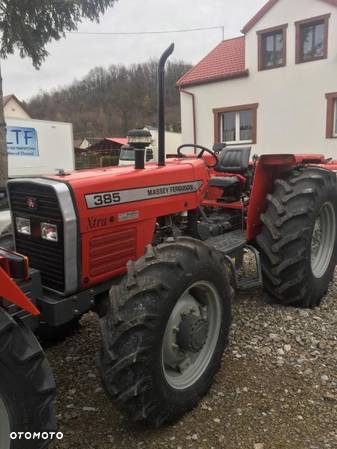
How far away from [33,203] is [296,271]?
2.23m

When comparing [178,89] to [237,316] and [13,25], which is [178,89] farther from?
[237,316]

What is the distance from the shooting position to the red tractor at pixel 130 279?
6.15 ft

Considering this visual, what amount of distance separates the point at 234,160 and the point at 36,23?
24.0ft

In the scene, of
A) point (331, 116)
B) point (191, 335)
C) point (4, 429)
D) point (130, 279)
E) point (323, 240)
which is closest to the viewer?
point (4, 429)

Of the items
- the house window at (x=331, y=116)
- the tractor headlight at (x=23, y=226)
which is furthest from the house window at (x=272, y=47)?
the tractor headlight at (x=23, y=226)

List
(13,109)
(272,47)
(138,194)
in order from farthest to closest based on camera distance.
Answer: (13,109) → (272,47) → (138,194)

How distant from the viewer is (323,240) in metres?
4.31

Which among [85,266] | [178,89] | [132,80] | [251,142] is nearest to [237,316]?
[85,266]

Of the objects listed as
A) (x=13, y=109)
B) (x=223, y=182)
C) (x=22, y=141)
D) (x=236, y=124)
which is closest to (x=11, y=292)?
(x=223, y=182)

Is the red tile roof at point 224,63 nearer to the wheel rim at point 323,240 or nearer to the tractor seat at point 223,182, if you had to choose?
the tractor seat at point 223,182

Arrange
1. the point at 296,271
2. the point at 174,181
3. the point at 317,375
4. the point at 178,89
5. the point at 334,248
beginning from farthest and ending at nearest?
the point at 178,89, the point at 334,248, the point at 296,271, the point at 174,181, the point at 317,375

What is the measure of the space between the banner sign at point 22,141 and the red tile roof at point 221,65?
6.10 meters

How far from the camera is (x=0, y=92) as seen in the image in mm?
9688

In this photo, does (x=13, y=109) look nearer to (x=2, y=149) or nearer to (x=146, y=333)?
(x=2, y=149)
